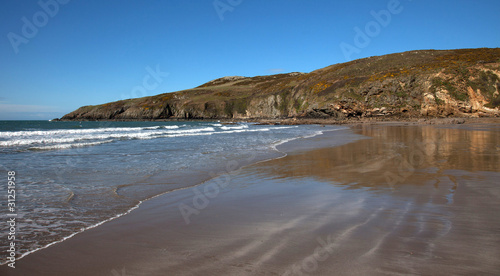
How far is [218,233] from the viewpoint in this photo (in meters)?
3.48

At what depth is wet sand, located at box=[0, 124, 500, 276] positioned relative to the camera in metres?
2.58

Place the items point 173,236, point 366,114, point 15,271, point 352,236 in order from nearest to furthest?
point 15,271
point 352,236
point 173,236
point 366,114

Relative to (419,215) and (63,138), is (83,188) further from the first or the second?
(63,138)

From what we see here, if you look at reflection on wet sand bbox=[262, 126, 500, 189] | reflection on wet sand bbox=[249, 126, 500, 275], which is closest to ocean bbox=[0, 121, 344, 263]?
reflection on wet sand bbox=[262, 126, 500, 189]

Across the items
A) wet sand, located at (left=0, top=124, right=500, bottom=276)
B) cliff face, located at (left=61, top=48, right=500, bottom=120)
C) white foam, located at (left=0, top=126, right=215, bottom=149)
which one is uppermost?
cliff face, located at (left=61, top=48, right=500, bottom=120)

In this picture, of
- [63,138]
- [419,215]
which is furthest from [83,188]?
[63,138]

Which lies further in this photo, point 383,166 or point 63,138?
point 63,138

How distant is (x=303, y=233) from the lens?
3.32 m

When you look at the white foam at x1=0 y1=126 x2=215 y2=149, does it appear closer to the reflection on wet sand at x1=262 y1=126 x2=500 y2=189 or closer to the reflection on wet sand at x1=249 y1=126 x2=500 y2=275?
the reflection on wet sand at x1=262 y1=126 x2=500 y2=189

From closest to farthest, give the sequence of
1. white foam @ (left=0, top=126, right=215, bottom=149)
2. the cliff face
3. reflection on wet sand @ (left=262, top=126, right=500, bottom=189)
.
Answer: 1. reflection on wet sand @ (left=262, top=126, right=500, bottom=189)
2. white foam @ (left=0, top=126, right=215, bottom=149)
3. the cliff face

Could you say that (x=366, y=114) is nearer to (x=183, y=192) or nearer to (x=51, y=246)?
(x=183, y=192)

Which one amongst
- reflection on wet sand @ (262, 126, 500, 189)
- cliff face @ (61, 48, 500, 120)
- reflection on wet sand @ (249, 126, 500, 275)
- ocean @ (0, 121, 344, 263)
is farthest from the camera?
cliff face @ (61, 48, 500, 120)

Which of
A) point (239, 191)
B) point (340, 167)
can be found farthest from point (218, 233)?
point (340, 167)

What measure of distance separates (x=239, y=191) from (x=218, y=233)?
2393 mm
